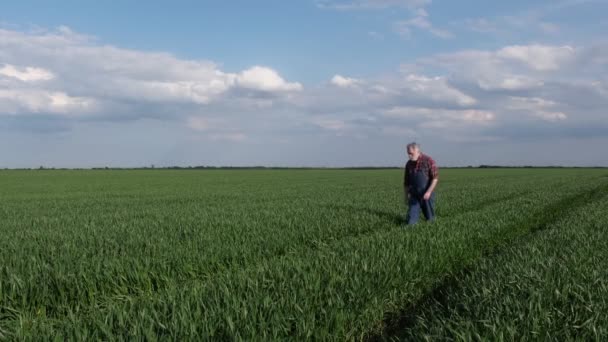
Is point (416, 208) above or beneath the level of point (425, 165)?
beneath

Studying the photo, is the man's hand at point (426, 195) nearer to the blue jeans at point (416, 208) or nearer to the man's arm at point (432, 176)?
the man's arm at point (432, 176)

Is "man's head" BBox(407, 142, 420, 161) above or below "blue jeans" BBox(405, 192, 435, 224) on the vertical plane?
above

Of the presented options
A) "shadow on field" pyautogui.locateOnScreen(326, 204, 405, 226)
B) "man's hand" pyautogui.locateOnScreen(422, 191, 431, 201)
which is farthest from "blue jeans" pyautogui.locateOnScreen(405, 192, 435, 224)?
"shadow on field" pyautogui.locateOnScreen(326, 204, 405, 226)

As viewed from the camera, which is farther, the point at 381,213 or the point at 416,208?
the point at 381,213

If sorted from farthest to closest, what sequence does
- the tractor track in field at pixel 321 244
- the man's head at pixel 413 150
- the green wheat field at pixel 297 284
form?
the man's head at pixel 413 150
the tractor track in field at pixel 321 244
the green wheat field at pixel 297 284

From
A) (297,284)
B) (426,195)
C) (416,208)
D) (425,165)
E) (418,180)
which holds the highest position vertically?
(425,165)

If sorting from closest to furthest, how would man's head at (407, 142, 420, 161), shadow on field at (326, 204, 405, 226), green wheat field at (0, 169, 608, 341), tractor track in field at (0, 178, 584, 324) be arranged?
green wheat field at (0, 169, 608, 341)
tractor track in field at (0, 178, 584, 324)
man's head at (407, 142, 420, 161)
shadow on field at (326, 204, 405, 226)

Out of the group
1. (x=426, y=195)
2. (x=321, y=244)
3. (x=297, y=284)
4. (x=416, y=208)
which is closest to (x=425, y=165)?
(x=426, y=195)

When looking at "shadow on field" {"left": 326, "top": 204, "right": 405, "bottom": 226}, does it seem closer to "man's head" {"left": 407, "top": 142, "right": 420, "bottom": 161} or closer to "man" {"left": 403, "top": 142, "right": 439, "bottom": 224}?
"man" {"left": 403, "top": 142, "right": 439, "bottom": 224}

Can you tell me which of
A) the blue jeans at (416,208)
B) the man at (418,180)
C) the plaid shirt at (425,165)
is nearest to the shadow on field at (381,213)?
the blue jeans at (416,208)

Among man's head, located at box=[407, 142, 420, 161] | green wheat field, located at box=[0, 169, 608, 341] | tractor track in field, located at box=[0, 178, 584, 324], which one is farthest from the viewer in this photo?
man's head, located at box=[407, 142, 420, 161]

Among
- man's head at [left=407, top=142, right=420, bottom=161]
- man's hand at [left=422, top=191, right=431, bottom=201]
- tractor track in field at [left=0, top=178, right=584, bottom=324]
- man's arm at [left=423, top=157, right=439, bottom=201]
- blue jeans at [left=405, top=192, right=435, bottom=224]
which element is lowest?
tractor track in field at [left=0, top=178, right=584, bottom=324]

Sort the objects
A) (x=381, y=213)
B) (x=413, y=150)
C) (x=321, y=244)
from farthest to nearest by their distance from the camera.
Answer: (x=381, y=213)
(x=413, y=150)
(x=321, y=244)

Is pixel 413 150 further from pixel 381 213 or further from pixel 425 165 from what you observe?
pixel 381 213
